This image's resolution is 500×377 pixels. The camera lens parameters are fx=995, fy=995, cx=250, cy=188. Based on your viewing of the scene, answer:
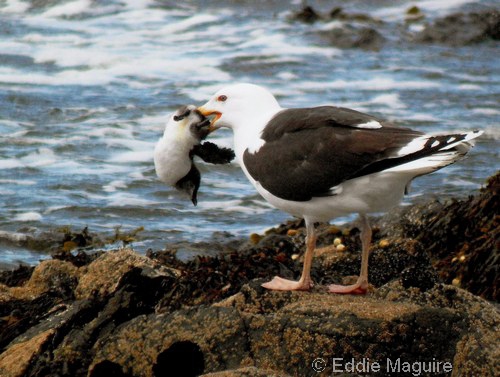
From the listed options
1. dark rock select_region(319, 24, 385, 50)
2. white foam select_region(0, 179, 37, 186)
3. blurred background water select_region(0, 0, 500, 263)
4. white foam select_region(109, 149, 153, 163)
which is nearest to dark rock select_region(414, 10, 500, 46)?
blurred background water select_region(0, 0, 500, 263)

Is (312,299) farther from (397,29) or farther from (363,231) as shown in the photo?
(397,29)

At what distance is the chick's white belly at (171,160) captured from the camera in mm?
6020

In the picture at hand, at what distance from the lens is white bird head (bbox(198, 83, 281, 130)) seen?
5859 millimetres

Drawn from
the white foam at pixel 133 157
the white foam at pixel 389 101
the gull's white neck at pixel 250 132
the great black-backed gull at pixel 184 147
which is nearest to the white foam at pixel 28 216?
the white foam at pixel 133 157

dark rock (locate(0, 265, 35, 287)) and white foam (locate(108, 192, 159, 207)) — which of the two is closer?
dark rock (locate(0, 265, 35, 287))

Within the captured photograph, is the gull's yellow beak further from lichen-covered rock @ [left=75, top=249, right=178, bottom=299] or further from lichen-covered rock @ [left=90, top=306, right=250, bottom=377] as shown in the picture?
lichen-covered rock @ [left=90, top=306, right=250, bottom=377]

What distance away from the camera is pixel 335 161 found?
17.2ft

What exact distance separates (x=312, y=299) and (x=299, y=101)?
7.92 m

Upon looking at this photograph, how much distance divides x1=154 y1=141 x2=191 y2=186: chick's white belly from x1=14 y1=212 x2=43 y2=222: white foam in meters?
3.13

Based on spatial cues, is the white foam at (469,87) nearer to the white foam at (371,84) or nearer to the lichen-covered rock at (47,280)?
the white foam at (371,84)

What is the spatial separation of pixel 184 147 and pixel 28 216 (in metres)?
3.39

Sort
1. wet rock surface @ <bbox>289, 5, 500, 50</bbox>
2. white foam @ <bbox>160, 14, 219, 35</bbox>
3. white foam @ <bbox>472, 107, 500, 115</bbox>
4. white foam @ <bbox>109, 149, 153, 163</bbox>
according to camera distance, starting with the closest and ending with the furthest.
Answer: white foam @ <bbox>109, 149, 153, 163</bbox> → white foam @ <bbox>472, 107, 500, 115</bbox> → wet rock surface @ <bbox>289, 5, 500, 50</bbox> → white foam @ <bbox>160, 14, 219, 35</bbox>

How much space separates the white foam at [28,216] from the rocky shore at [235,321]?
2972mm

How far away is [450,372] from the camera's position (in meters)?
4.34
